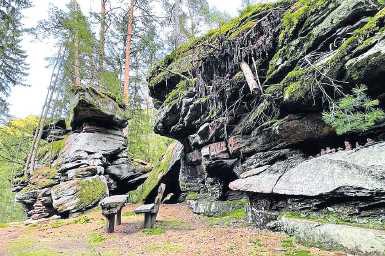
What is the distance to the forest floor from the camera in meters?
6.26

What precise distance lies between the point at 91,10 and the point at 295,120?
17.0m

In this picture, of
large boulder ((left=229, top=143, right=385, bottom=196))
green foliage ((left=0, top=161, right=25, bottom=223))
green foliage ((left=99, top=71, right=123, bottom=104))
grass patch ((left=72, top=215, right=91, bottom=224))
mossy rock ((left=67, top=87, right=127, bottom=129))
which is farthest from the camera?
green foliage ((left=0, top=161, right=25, bottom=223))

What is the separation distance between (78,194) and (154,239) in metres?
7.36

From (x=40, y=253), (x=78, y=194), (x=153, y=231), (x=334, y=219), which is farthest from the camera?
(x=78, y=194)

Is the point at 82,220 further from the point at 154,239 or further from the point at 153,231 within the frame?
the point at 154,239

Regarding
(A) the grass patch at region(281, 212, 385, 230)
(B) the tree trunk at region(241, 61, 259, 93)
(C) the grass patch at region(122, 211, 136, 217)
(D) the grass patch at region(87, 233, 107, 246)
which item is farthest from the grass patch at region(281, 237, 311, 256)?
(C) the grass patch at region(122, 211, 136, 217)

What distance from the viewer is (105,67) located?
20.9 metres

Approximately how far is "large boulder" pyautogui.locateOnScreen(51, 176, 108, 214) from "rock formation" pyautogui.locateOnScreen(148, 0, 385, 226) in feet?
13.7

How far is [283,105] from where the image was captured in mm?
8195

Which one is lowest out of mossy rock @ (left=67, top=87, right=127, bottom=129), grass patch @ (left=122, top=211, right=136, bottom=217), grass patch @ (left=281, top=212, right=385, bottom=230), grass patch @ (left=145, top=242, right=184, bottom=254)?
grass patch @ (left=145, top=242, right=184, bottom=254)

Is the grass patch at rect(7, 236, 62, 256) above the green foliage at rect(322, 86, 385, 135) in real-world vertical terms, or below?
below

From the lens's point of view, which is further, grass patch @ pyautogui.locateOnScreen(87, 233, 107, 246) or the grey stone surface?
grass patch @ pyautogui.locateOnScreen(87, 233, 107, 246)

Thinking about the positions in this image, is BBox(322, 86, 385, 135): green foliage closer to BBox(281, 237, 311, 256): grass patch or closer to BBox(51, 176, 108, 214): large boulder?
BBox(281, 237, 311, 256): grass patch

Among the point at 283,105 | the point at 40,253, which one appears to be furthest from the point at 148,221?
the point at 283,105
